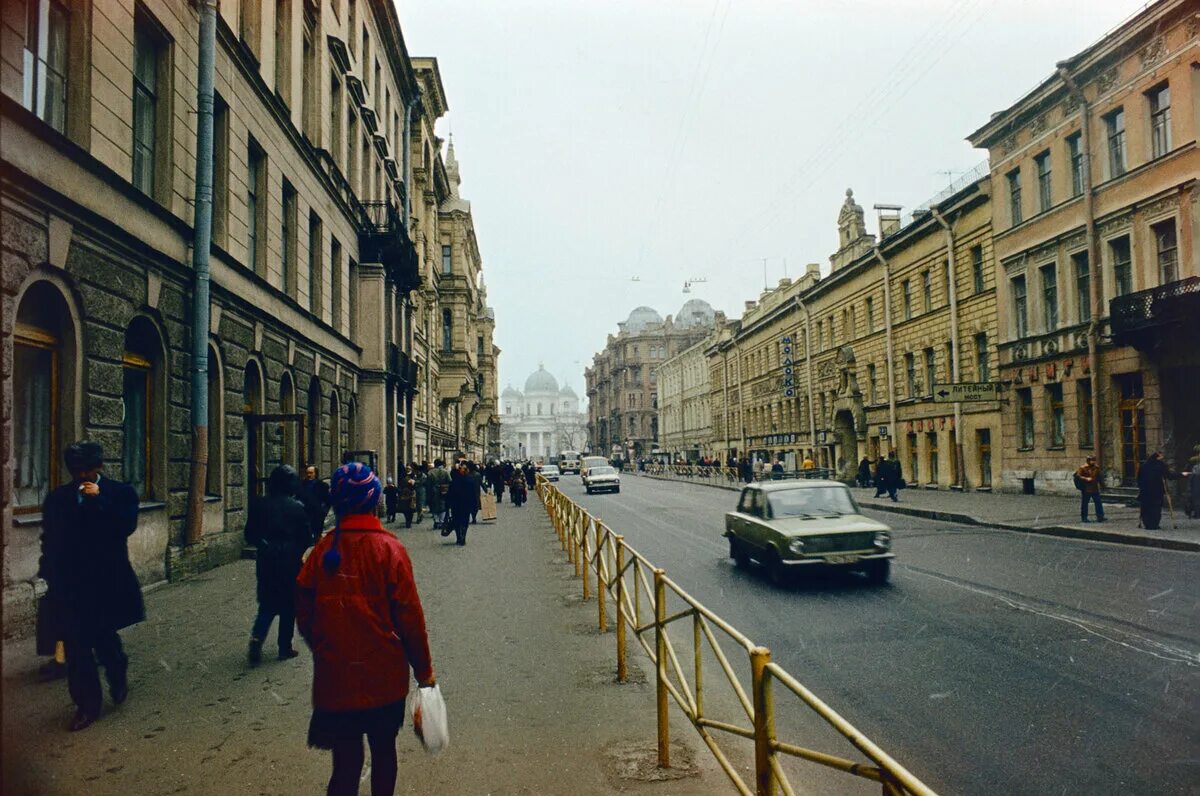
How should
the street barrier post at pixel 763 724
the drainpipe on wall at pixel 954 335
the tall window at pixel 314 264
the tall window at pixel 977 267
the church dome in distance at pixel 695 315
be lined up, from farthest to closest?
the church dome in distance at pixel 695 315 → the drainpipe on wall at pixel 954 335 → the tall window at pixel 977 267 → the tall window at pixel 314 264 → the street barrier post at pixel 763 724

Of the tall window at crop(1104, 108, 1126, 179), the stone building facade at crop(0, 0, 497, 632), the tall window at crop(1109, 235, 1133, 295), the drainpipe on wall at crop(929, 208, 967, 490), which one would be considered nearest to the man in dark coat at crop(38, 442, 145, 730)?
the stone building facade at crop(0, 0, 497, 632)

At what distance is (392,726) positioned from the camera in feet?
12.8

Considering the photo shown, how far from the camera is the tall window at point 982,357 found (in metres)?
32.1

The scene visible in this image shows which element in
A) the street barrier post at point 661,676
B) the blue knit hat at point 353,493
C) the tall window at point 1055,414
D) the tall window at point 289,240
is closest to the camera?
the blue knit hat at point 353,493

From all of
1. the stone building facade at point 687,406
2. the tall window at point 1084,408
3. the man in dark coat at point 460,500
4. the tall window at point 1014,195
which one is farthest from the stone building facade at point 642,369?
the man in dark coat at point 460,500

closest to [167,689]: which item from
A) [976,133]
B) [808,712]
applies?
[808,712]

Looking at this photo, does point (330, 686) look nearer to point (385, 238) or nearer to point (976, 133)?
point (385, 238)

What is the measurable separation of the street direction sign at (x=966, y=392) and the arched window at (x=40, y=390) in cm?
2279

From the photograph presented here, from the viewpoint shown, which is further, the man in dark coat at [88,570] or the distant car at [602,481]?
the distant car at [602,481]

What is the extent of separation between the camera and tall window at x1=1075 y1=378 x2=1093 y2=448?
84.9 feet

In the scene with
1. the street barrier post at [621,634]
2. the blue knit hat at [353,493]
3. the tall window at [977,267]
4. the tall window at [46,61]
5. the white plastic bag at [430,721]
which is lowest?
the street barrier post at [621,634]

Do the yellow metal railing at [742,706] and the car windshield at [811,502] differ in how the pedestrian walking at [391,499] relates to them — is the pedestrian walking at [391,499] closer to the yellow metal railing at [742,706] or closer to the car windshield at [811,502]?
the car windshield at [811,502]

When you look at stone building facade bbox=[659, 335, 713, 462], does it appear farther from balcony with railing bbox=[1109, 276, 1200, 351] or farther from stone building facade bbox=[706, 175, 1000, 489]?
balcony with railing bbox=[1109, 276, 1200, 351]

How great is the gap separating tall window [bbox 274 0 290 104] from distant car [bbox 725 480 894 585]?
12386 millimetres
